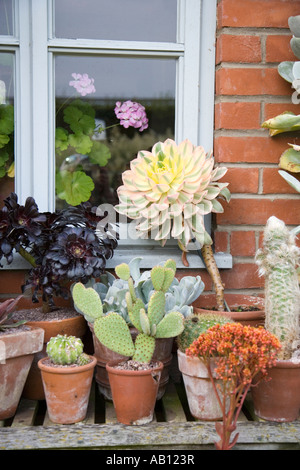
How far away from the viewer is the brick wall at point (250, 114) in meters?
2.25

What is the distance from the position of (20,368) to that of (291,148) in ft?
4.53

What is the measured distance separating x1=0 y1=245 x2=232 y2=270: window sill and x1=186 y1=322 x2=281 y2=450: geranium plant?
26.5 inches

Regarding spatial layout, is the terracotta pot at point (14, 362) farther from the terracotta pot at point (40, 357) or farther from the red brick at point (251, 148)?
the red brick at point (251, 148)

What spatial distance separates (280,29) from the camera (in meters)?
2.26

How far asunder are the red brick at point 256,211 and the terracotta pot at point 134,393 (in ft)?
2.64

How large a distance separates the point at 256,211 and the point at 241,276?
0.94ft

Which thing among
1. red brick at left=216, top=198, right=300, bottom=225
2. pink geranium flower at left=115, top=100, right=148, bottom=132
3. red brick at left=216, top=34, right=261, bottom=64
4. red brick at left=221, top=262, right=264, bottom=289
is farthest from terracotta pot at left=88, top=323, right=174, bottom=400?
red brick at left=216, top=34, right=261, bottom=64

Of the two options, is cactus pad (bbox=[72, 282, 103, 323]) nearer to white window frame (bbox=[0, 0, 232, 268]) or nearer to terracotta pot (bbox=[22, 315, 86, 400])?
terracotta pot (bbox=[22, 315, 86, 400])

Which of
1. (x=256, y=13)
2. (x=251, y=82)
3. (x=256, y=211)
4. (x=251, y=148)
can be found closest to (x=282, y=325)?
(x=256, y=211)

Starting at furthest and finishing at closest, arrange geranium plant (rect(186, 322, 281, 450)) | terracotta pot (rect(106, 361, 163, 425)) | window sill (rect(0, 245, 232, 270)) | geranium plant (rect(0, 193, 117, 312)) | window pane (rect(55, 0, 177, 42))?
window pane (rect(55, 0, 177, 42)) < window sill (rect(0, 245, 232, 270)) < geranium plant (rect(0, 193, 117, 312)) < terracotta pot (rect(106, 361, 163, 425)) < geranium plant (rect(186, 322, 281, 450))

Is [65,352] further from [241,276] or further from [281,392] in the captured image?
[241,276]

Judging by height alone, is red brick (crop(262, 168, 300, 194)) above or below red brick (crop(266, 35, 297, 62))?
below

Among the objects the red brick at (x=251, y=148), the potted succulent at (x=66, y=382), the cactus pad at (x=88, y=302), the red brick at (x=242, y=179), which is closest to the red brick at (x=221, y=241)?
the red brick at (x=242, y=179)

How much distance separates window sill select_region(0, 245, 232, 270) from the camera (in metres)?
2.23
